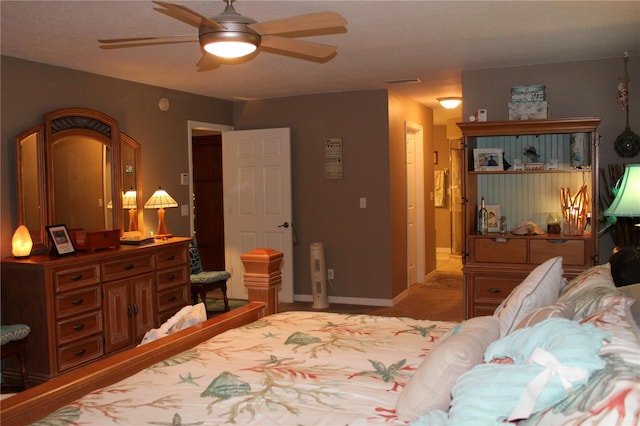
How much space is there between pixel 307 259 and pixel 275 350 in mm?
4283

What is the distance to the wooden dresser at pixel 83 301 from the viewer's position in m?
3.97

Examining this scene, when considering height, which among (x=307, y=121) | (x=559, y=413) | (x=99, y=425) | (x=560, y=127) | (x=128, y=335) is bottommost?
(x=128, y=335)

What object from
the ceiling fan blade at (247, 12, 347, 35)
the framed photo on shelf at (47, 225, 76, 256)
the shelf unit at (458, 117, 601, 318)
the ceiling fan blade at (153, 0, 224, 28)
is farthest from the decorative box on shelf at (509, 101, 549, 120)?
the framed photo on shelf at (47, 225, 76, 256)

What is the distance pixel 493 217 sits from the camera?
15.8 ft

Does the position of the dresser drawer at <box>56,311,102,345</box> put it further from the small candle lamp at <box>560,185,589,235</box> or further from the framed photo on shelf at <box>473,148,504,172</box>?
the small candle lamp at <box>560,185,589,235</box>

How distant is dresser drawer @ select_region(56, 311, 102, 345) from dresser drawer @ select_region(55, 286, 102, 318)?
0.17 feet

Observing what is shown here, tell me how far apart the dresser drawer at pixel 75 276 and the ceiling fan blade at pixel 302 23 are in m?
2.41

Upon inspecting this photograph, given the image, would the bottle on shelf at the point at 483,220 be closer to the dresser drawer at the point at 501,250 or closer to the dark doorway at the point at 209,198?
the dresser drawer at the point at 501,250

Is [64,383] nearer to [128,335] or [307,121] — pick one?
[128,335]

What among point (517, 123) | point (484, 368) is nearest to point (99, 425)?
point (484, 368)

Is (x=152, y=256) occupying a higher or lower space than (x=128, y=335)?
higher

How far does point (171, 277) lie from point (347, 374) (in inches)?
137

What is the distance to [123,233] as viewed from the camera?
5.20 metres

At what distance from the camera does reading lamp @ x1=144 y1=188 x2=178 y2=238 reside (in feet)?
17.6
